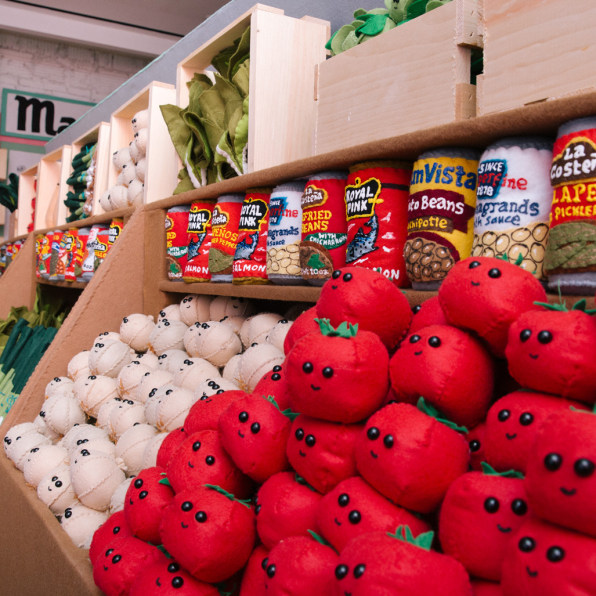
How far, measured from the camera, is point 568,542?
1.39 feet

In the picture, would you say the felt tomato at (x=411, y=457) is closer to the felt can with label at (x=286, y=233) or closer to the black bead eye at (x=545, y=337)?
the black bead eye at (x=545, y=337)

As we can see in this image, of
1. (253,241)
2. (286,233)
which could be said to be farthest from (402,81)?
(253,241)

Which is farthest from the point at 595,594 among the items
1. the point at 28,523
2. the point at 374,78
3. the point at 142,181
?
the point at 142,181

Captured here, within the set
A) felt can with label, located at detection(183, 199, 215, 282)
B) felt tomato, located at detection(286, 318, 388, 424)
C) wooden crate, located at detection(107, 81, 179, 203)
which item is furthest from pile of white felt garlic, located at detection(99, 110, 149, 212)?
felt tomato, located at detection(286, 318, 388, 424)

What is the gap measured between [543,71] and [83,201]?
306 cm

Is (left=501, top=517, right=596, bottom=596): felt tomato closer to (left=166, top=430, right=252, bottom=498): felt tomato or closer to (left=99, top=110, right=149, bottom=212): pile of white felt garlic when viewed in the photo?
(left=166, top=430, right=252, bottom=498): felt tomato

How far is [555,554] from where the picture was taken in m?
0.42

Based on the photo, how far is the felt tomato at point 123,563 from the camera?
0.84 meters

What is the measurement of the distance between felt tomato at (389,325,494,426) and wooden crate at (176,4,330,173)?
3.65 ft

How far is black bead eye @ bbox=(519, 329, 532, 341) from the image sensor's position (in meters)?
0.55

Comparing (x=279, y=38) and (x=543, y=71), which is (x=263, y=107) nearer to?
(x=279, y=38)

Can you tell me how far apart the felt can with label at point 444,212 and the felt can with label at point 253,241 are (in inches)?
21.4

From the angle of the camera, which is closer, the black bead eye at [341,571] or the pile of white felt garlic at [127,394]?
the black bead eye at [341,571]

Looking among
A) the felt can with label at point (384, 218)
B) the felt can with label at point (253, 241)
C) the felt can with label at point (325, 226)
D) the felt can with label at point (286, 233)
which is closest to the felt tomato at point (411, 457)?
the felt can with label at point (384, 218)
